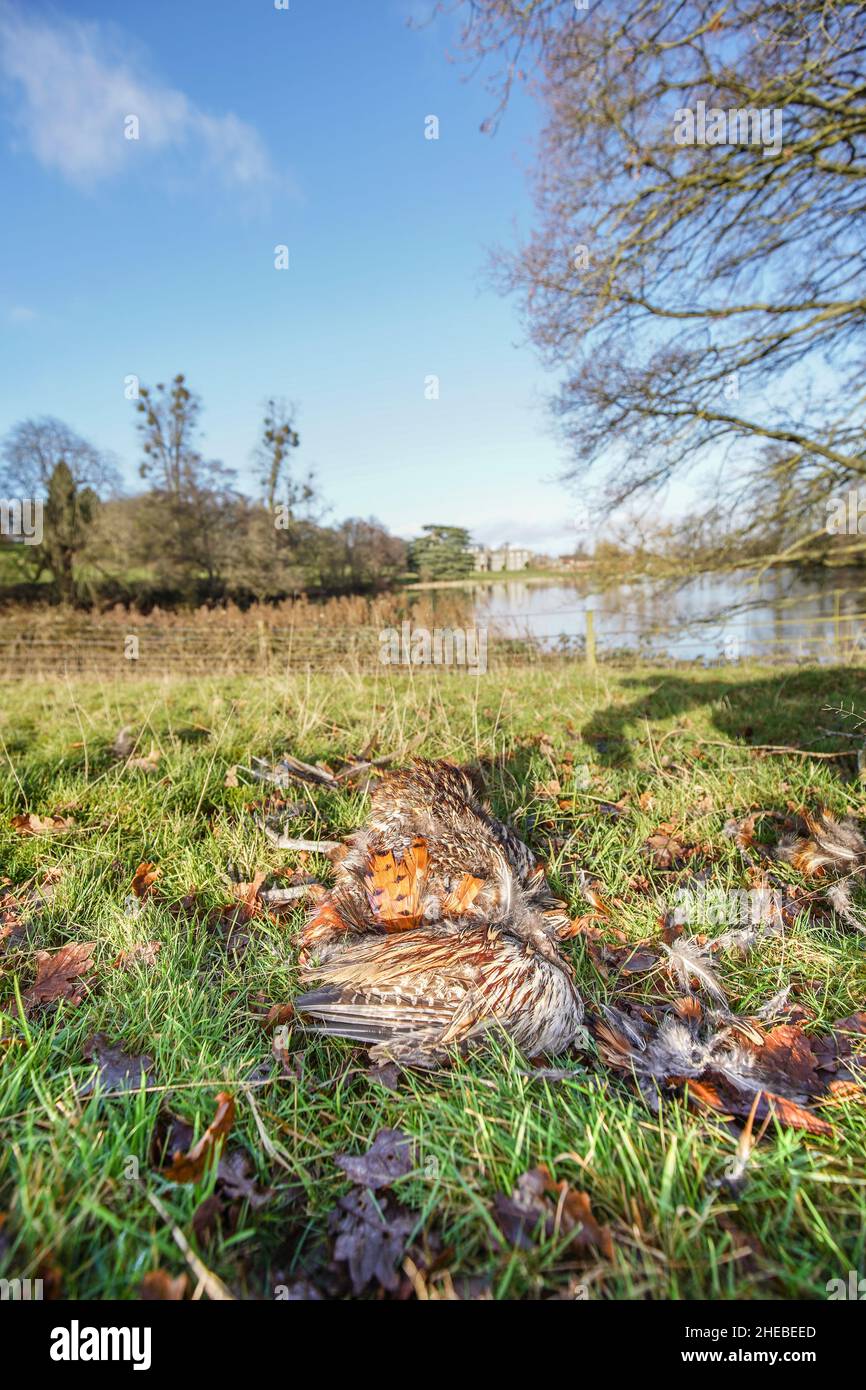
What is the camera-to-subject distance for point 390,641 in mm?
13445

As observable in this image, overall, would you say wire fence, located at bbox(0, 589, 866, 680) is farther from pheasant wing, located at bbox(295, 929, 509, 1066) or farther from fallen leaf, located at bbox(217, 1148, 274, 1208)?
fallen leaf, located at bbox(217, 1148, 274, 1208)


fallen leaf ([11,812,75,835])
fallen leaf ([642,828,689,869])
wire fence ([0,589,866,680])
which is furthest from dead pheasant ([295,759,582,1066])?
wire fence ([0,589,866,680])

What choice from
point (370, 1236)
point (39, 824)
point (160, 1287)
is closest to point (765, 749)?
point (370, 1236)

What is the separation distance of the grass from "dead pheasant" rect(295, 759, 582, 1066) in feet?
0.38

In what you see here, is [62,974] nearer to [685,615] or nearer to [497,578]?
[685,615]

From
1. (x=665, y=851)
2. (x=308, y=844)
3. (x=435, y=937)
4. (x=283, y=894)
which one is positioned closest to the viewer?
(x=435, y=937)

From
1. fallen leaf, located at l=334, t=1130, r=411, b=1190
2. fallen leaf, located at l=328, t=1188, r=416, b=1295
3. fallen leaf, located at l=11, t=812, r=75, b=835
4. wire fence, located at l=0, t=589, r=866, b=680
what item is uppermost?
wire fence, located at l=0, t=589, r=866, b=680

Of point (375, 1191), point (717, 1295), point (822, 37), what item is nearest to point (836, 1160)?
point (717, 1295)

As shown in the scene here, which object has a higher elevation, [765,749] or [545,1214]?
[765,749]

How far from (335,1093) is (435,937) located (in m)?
0.53

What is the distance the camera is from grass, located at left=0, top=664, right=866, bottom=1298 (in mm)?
1244

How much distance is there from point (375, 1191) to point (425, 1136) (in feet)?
0.52

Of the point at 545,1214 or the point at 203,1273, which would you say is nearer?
the point at 203,1273

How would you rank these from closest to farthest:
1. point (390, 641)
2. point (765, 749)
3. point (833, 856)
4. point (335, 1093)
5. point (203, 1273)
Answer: point (203, 1273)
point (335, 1093)
point (833, 856)
point (765, 749)
point (390, 641)
